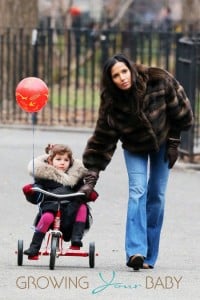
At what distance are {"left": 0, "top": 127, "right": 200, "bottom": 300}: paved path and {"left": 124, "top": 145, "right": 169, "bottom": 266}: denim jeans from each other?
19cm

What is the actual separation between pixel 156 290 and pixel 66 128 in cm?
1300

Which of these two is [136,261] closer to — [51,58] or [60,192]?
[60,192]

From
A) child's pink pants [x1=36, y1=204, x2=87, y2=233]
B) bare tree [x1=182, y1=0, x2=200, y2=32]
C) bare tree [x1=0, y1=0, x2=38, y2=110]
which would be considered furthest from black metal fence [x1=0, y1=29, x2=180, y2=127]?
child's pink pants [x1=36, y1=204, x2=87, y2=233]

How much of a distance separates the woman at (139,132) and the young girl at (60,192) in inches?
6.1

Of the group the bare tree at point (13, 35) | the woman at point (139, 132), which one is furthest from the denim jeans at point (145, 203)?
the bare tree at point (13, 35)

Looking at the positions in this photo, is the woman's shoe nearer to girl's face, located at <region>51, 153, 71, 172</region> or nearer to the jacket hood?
the jacket hood

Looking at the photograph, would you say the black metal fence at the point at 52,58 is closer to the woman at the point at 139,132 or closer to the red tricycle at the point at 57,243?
the woman at the point at 139,132

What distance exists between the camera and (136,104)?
10234mm

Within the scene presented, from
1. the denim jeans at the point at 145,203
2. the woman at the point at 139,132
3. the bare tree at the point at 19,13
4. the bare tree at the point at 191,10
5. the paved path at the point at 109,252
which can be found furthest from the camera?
the bare tree at the point at 191,10

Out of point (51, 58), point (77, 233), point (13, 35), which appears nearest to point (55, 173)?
point (77, 233)

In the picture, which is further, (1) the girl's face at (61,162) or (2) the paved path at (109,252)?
(1) the girl's face at (61,162)

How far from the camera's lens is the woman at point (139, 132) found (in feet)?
33.6

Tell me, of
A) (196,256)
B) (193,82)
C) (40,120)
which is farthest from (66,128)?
(196,256)

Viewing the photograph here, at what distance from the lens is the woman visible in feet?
33.6
